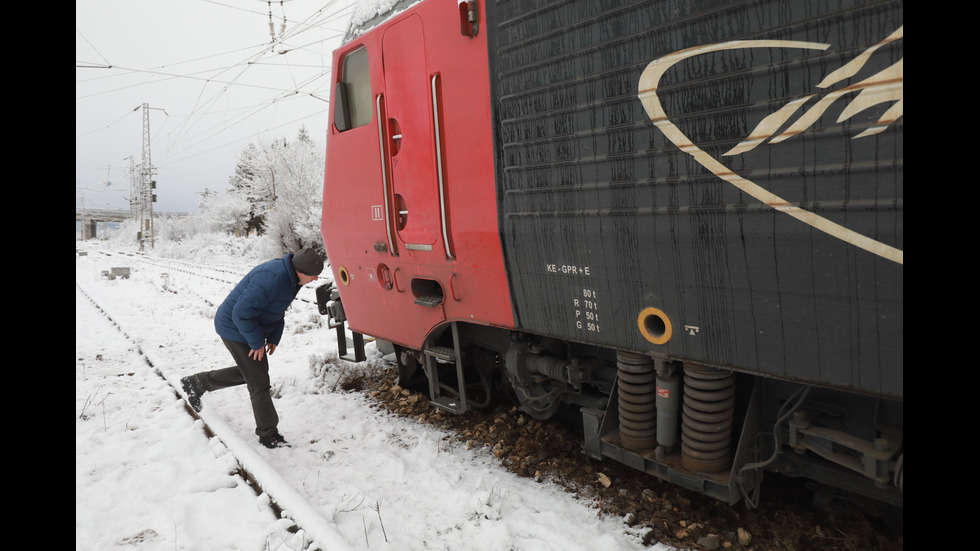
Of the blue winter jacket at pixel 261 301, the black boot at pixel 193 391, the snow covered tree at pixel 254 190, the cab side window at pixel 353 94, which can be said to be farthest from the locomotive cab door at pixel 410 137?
the snow covered tree at pixel 254 190

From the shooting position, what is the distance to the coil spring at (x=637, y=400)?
3.11 meters

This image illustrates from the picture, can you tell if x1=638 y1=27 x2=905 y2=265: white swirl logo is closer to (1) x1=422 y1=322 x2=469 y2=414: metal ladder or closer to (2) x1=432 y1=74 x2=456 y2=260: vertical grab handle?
(2) x1=432 y1=74 x2=456 y2=260: vertical grab handle

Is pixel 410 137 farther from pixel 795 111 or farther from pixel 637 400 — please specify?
pixel 795 111

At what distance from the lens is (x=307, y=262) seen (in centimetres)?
438

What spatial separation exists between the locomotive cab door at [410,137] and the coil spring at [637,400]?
1615 millimetres

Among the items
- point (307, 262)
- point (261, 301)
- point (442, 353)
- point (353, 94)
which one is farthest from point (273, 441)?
point (353, 94)

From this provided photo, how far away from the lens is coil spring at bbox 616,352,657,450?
311 cm

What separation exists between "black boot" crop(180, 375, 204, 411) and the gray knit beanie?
1946 millimetres

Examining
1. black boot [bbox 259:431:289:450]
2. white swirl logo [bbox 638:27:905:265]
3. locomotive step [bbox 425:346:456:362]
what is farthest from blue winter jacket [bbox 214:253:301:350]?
white swirl logo [bbox 638:27:905:265]

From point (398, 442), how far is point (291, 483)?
37.4 inches

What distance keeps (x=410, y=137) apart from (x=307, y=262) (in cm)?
139

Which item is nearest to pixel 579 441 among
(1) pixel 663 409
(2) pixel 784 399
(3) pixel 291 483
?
(1) pixel 663 409

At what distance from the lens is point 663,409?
3.05m

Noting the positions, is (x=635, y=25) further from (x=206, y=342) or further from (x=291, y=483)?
(x=206, y=342)
